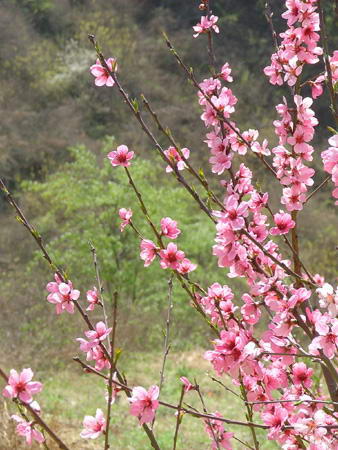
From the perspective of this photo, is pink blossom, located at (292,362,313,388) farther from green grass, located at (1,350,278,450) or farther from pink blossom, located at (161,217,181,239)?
green grass, located at (1,350,278,450)

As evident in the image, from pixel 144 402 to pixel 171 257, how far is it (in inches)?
20.0

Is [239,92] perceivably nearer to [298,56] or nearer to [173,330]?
[173,330]

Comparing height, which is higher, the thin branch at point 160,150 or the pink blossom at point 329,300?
the thin branch at point 160,150

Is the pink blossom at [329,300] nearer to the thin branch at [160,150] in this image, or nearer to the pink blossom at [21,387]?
the thin branch at [160,150]

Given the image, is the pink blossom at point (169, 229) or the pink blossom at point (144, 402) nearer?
the pink blossom at point (144, 402)

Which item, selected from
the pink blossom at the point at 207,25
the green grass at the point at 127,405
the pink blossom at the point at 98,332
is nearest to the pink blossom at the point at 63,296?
the pink blossom at the point at 98,332

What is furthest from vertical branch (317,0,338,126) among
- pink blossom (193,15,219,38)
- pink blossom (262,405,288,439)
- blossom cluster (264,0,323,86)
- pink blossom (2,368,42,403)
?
pink blossom (2,368,42,403)

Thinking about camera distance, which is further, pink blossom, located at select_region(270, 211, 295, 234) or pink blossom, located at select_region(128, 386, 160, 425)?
pink blossom, located at select_region(270, 211, 295, 234)

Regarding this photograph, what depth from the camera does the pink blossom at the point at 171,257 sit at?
162 centimetres

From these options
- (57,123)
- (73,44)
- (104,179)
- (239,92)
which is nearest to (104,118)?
(57,123)

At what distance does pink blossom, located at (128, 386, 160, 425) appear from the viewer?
120 centimetres

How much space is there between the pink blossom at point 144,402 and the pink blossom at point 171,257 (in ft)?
1.54

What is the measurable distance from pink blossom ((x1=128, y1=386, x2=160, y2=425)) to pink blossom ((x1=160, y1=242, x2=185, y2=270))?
47 cm

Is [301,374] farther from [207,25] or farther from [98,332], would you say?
[207,25]
